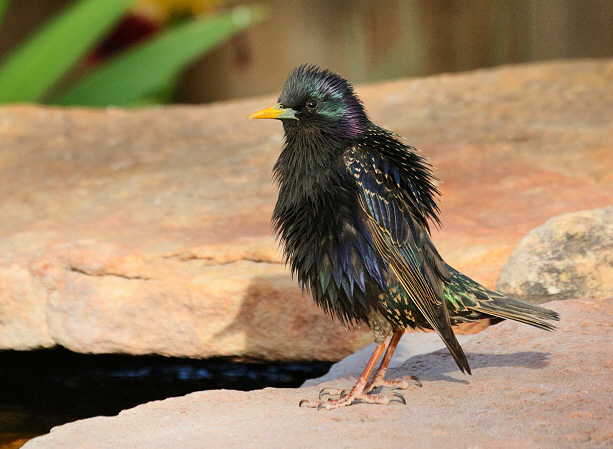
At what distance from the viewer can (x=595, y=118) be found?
4.91 metres

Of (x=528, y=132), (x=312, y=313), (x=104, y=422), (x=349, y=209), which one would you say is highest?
(x=528, y=132)

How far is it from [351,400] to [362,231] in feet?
1.83

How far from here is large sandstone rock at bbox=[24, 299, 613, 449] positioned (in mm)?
2049

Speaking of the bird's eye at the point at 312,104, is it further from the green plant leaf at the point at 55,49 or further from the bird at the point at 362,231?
the green plant leaf at the point at 55,49

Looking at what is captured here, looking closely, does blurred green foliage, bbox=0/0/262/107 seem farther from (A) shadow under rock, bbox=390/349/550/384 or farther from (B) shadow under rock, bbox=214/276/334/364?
(A) shadow under rock, bbox=390/349/550/384

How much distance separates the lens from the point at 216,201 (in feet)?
13.8

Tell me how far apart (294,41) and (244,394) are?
5500 millimetres

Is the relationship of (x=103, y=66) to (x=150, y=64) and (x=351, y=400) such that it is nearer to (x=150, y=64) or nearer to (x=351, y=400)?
(x=150, y=64)

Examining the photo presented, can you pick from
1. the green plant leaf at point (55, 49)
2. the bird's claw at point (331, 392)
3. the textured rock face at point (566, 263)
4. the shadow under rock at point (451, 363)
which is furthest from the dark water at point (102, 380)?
the green plant leaf at point (55, 49)

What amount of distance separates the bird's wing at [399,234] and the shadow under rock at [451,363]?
217 millimetres

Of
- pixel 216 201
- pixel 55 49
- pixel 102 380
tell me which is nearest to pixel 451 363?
pixel 102 380

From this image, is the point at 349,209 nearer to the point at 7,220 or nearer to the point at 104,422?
the point at 104,422

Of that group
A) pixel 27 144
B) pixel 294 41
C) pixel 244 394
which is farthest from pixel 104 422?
pixel 294 41

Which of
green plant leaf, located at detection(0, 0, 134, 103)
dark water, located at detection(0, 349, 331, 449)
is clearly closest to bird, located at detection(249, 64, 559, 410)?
dark water, located at detection(0, 349, 331, 449)
